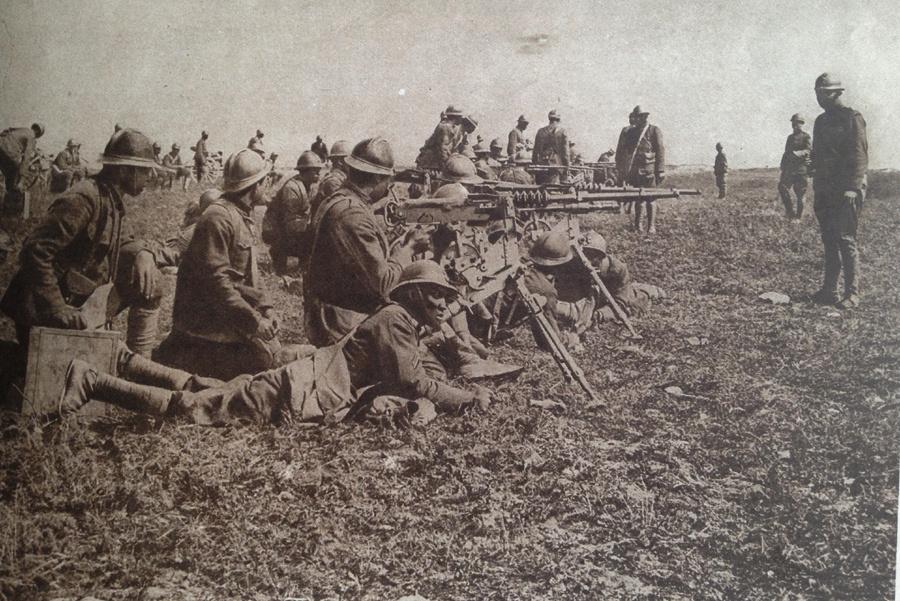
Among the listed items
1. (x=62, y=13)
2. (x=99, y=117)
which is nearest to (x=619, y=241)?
(x=99, y=117)

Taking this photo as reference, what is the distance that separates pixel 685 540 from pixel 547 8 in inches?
128

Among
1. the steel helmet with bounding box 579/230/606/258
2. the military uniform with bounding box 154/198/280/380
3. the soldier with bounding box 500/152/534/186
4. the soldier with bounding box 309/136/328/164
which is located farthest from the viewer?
the soldier with bounding box 500/152/534/186

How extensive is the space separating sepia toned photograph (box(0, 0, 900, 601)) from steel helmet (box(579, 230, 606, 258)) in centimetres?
2

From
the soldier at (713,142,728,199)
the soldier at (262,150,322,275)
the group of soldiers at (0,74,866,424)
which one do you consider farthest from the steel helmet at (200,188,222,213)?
the soldier at (713,142,728,199)

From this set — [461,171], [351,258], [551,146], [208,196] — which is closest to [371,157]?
[351,258]

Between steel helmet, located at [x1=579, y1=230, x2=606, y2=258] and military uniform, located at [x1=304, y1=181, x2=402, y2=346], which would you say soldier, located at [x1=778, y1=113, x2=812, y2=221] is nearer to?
steel helmet, located at [x1=579, y1=230, x2=606, y2=258]

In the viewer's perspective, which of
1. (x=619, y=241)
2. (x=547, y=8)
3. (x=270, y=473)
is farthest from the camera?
(x=619, y=241)

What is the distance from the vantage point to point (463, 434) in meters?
3.52

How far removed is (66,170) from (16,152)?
39cm

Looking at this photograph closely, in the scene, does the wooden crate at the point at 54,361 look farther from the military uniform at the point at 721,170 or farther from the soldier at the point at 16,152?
the military uniform at the point at 721,170

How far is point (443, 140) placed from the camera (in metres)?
4.13

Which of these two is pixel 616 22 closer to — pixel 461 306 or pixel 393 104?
pixel 393 104

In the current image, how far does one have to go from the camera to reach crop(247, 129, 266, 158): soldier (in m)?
3.81

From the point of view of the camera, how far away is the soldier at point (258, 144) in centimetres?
381
